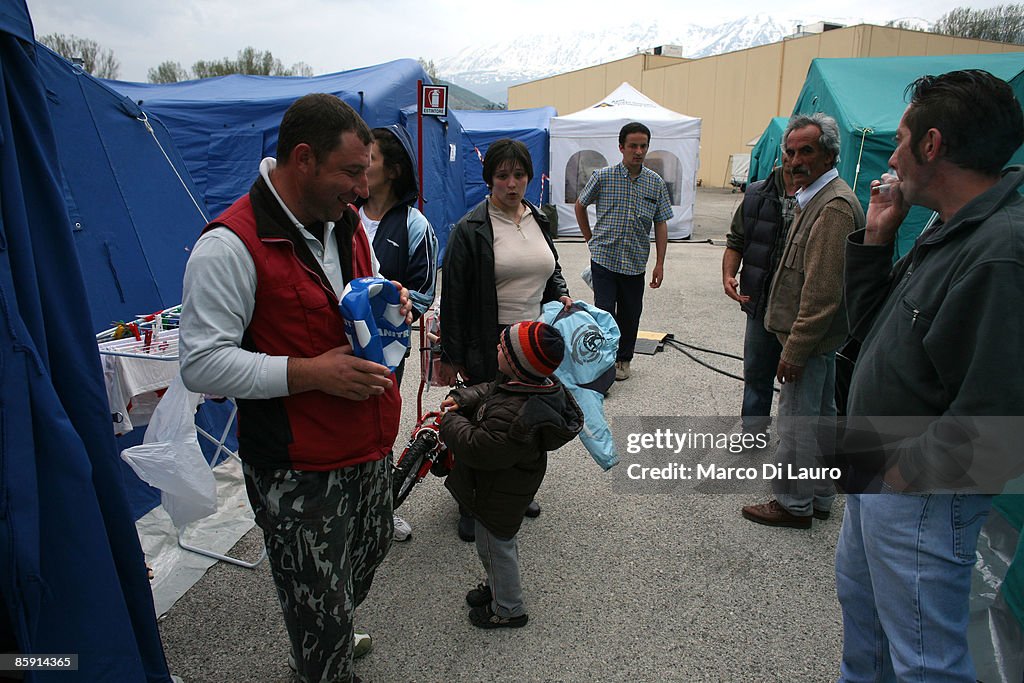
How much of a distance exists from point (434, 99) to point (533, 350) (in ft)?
11.6

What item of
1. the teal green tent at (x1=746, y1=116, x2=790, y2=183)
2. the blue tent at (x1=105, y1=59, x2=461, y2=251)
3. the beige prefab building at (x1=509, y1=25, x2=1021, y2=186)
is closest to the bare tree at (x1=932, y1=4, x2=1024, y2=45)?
the beige prefab building at (x1=509, y1=25, x2=1021, y2=186)

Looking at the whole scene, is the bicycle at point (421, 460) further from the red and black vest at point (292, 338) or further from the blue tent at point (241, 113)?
the blue tent at point (241, 113)

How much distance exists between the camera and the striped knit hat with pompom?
212cm

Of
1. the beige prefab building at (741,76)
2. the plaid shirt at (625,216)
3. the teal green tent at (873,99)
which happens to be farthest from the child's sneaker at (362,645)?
the beige prefab building at (741,76)

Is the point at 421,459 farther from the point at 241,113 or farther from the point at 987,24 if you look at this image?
the point at 987,24

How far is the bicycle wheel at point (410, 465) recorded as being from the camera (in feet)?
7.66

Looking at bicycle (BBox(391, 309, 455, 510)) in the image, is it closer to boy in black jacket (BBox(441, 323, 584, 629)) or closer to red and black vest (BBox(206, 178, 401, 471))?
boy in black jacket (BBox(441, 323, 584, 629))

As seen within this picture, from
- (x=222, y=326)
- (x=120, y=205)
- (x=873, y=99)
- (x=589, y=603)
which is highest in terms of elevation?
(x=873, y=99)

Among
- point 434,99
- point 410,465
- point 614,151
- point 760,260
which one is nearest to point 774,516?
point 760,260

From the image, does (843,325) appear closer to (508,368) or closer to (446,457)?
(508,368)

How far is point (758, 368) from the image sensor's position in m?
3.59

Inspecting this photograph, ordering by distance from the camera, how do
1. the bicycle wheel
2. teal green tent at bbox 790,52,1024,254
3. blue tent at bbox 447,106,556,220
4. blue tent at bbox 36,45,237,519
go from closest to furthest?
1. the bicycle wheel
2. blue tent at bbox 36,45,237,519
3. teal green tent at bbox 790,52,1024,254
4. blue tent at bbox 447,106,556,220

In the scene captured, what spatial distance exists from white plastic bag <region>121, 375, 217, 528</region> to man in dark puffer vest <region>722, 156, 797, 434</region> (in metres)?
2.91

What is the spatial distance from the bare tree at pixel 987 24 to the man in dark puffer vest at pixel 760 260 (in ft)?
132
